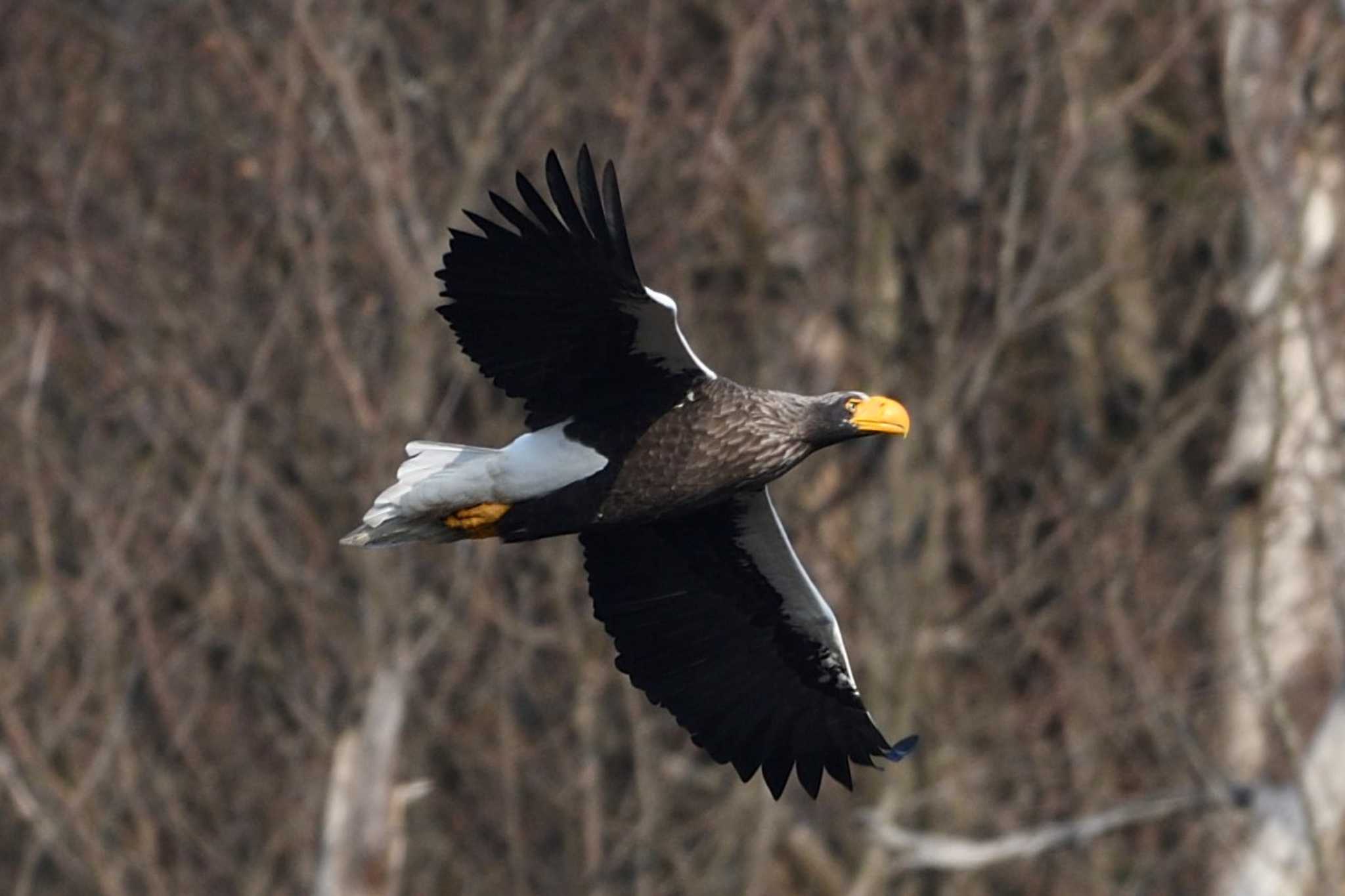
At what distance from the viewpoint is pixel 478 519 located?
900 cm

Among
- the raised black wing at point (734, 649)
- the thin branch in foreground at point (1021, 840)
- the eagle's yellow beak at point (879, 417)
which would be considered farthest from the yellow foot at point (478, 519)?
the thin branch in foreground at point (1021, 840)

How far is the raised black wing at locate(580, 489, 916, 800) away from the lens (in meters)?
9.82

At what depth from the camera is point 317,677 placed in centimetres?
1486

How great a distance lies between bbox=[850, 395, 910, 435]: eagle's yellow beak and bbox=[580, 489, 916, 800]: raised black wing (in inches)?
37.0

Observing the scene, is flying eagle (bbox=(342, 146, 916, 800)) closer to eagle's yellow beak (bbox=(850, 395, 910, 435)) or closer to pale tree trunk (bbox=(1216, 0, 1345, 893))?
eagle's yellow beak (bbox=(850, 395, 910, 435))

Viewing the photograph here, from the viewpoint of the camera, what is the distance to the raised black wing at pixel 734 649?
982 cm

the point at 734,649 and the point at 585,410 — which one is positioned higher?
the point at 585,410

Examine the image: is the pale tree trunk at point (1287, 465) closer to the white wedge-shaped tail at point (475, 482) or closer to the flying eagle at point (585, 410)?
the flying eagle at point (585, 410)

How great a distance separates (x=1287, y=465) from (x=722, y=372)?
3075 mm

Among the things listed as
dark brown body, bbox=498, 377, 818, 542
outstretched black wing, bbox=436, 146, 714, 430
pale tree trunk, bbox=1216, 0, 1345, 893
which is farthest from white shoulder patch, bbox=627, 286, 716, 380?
pale tree trunk, bbox=1216, 0, 1345, 893

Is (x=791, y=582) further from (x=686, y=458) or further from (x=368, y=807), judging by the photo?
(x=368, y=807)

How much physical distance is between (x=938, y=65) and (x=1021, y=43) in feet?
1.74

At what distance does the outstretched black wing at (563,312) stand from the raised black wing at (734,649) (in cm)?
92

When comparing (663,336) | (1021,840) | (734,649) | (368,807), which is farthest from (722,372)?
(663,336)
